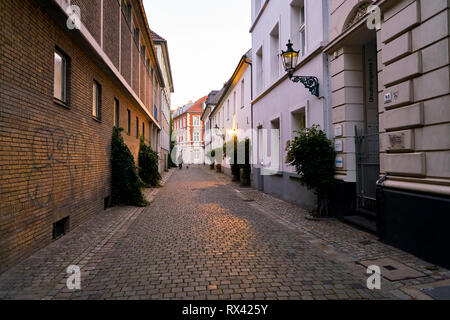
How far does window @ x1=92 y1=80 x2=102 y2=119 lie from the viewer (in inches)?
329

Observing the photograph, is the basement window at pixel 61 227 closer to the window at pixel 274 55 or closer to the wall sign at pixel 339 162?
the wall sign at pixel 339 162

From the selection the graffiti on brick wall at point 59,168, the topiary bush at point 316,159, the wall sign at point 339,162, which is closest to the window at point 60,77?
the graffiti on brick wall at point 59,168

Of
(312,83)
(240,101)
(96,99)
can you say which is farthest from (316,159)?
(240,101)

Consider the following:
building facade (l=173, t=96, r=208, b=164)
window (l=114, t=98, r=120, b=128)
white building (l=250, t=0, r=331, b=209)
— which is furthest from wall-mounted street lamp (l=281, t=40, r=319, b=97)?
building facade (l=173, t=96, r=208, b=164)

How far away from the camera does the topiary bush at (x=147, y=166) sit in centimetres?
1471

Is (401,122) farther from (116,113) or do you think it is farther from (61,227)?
(116,113)

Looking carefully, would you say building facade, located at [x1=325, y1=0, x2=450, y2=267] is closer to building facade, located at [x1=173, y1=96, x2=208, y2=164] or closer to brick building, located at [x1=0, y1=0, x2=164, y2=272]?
brick building, located at [x1=0, y1=0, x2=164, y2=272]

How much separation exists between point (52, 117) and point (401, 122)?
6193mm

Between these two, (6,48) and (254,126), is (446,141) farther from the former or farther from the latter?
(254,126)

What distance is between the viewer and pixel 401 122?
487 centimetres

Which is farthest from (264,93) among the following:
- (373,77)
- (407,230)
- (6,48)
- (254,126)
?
(6,48)

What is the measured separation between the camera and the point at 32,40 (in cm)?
478

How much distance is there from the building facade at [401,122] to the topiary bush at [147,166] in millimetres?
10284

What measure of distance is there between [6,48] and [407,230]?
659 centimetres
